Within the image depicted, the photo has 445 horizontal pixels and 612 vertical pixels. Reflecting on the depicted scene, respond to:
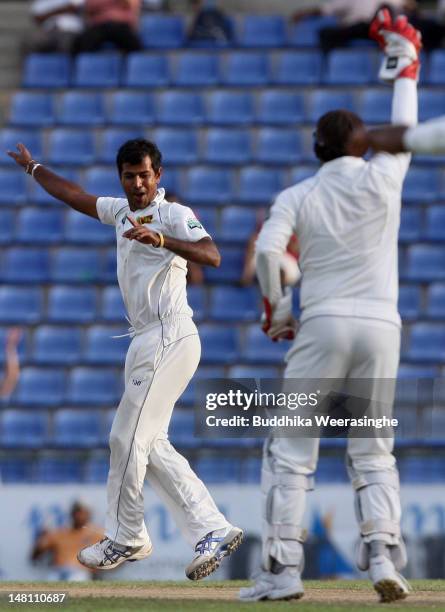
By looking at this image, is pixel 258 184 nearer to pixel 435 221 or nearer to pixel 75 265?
pixel 435 221

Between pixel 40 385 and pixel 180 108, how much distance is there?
4.02 m

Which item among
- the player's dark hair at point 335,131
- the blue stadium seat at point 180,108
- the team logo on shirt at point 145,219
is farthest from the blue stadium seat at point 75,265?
the player's dark hair at point 335,131

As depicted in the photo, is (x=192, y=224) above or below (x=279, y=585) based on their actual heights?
above

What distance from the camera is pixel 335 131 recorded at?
20.6ft

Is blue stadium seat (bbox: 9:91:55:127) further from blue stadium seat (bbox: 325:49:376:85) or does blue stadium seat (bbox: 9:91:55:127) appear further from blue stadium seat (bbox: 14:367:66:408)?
blue stadium seat (bbox: 14:367:66:408)

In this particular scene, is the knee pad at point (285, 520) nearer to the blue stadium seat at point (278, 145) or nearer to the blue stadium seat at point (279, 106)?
the blue stadium seat at point (278, 145)

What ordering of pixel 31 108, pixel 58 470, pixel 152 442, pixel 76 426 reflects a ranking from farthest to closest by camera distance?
1. pixel 31 108
2. pixel 76 426
3. pixel 58 470
4. pixel 152 442

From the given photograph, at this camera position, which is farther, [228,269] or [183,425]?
[228,269]

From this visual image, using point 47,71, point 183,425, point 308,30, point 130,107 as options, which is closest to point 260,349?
point 183,425

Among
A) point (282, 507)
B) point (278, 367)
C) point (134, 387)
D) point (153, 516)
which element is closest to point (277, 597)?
point (282, 507)

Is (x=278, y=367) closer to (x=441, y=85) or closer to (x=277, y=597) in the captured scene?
(x=441, y=85)

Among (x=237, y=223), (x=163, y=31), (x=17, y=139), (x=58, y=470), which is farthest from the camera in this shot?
(x=163, y=31)

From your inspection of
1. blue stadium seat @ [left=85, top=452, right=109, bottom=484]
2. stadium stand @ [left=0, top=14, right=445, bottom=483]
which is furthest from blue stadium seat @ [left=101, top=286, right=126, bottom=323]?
blue stadium seat @ [left=85, top=452, right=109, bottom=484]

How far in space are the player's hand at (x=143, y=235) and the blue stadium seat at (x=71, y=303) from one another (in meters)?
7.86
